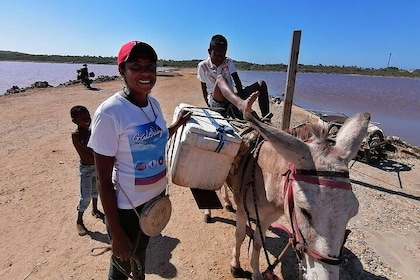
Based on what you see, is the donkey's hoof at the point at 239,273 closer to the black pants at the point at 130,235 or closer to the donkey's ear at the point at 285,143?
the black pants at the point at 130,235

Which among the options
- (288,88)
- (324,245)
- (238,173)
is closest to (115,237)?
(324,245)

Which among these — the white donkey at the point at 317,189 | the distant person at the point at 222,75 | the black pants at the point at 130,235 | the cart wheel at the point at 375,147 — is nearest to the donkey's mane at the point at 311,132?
the white donkey at the point at 317,189

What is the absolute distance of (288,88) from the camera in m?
6.03

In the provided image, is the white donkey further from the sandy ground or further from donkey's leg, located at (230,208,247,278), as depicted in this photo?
the sandy ground

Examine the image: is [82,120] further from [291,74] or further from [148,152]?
[291,74]

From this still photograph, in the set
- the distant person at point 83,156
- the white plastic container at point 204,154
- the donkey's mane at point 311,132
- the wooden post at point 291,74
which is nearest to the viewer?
the donkey's mane at point 311,132

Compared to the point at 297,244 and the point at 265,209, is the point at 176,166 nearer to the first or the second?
the point at 265,209

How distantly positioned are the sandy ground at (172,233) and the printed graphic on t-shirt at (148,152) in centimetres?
204

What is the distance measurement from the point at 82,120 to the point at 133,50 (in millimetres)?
2675

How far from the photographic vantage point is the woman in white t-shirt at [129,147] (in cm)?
195

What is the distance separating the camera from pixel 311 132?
7.45 feet

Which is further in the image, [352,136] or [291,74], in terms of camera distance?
[291,74]

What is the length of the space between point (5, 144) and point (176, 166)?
7.96 meters

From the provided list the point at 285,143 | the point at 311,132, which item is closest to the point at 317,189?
the point at 285,143
